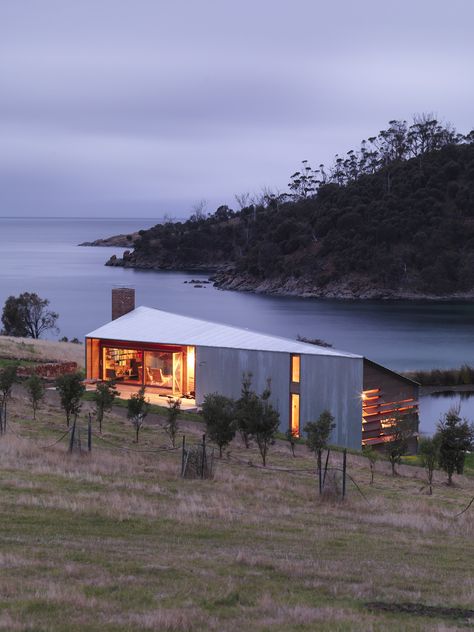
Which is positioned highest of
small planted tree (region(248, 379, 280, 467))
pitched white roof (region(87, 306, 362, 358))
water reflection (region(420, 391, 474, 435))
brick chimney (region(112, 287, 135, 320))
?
brick chimney (region(112, 287, 135, 320))

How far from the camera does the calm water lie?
6094cm

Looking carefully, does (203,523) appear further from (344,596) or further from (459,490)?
(459,490)

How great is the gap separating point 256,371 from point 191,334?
3077mm

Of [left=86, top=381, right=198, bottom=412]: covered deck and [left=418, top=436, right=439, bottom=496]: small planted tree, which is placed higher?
[left=86, top=381, right=198, bottom=412]: covered deck

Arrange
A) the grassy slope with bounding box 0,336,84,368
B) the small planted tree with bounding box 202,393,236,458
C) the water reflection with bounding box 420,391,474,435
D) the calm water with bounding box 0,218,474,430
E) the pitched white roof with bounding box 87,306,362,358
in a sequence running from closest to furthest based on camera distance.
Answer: the small planted tree with bounding box 202,393,236,458
the pitched white roof with bounding box 87,306,362,358
the grassy slope with bounding box 0,336,84,368
the water reflection with bounding box 420,391,474,435
the calm water with bounding box 0,218,474,430

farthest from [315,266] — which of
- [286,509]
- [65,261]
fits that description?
[286,509]

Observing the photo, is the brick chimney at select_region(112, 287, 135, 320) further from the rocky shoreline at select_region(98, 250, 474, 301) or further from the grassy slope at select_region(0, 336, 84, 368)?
the rocky shoreline at select_region(98, 250, 474, 301)

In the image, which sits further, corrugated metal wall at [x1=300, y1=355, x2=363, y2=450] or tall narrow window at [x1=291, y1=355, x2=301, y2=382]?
tall narrow window at [x1=291, y1=355, x2=301, y2=382]

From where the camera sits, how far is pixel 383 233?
100500 millimetres

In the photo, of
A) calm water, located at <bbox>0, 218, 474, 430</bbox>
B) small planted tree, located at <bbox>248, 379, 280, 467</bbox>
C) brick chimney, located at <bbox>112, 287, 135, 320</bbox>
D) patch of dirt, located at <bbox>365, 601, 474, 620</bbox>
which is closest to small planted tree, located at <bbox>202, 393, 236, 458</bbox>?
small planted tree, located at <bbox>248, 379, 280, 467</bbox>

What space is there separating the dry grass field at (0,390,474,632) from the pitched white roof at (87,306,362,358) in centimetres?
731

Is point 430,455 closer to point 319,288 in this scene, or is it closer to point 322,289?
point 322,289

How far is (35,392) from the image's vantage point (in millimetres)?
20516

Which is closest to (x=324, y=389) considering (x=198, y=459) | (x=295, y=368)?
(x=295, y=368)
